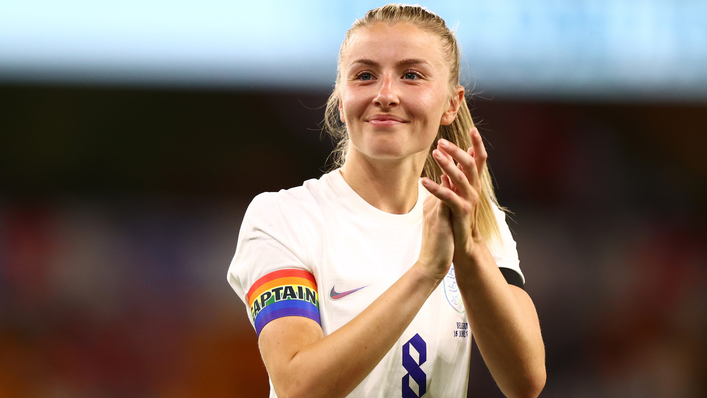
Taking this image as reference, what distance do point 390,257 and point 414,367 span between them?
0.97ft

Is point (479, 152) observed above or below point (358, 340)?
above

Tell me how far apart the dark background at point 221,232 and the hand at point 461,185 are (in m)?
2.67

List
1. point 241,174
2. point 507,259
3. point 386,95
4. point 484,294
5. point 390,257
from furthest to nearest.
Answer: point 241,174, point 507,259, point 390,257, point 386,95, point 484,294

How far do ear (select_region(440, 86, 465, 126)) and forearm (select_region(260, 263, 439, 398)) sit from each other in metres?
0.59

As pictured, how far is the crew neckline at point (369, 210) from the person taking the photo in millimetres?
1713

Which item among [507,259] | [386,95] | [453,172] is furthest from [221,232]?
[453,172]

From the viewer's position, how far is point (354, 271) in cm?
161

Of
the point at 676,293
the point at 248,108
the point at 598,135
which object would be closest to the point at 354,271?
the point at 248,108

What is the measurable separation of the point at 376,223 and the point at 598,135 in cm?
310

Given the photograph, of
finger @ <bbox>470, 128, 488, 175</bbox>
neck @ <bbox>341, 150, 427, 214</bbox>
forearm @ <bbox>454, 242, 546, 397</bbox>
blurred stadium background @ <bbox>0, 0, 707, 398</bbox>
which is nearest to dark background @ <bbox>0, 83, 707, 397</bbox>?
blurred stadium background @ <bbox>0, 0, 707, 398</bbox>

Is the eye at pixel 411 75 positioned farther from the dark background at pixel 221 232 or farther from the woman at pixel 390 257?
the dark background at pixel 221 232

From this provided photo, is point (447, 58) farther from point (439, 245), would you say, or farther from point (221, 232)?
point (221, 232)

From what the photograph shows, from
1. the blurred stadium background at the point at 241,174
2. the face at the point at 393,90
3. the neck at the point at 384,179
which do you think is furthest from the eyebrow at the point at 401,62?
the blurred stadium background at the point at 241,174

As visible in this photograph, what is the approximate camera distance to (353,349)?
1.30m
